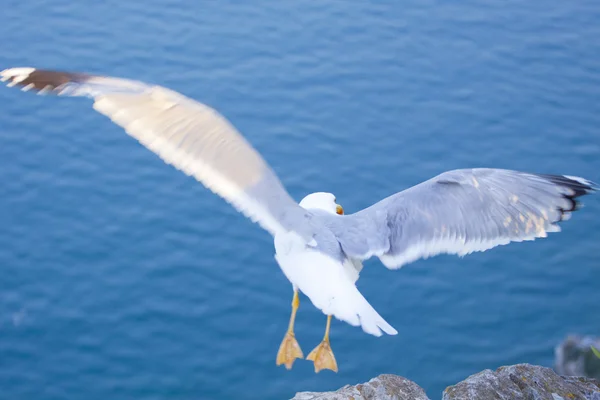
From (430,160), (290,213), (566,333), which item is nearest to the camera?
(290,213)

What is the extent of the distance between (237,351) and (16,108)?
10.9 feet

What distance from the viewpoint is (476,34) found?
8.53 metres

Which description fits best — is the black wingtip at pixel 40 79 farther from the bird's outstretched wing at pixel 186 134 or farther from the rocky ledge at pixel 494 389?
the rocky ledge at pixel 494 389

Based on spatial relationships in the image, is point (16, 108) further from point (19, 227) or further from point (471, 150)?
point (471, 150)

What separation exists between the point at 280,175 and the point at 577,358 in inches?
103

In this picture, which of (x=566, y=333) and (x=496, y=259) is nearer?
(x=566, y=333)

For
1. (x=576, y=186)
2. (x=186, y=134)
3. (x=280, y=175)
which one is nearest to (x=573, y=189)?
(x=576, y=186)

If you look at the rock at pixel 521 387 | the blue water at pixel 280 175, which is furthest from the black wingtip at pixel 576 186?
the blue water at pixel 280 175

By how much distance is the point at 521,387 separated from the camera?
154 inches

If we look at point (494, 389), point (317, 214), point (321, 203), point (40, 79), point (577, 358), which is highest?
point (40, 79)

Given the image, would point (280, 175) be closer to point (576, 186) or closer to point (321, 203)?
point (321, 203)

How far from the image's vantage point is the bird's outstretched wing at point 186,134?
3.94 m

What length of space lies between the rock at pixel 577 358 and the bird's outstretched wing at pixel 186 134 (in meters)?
2.46

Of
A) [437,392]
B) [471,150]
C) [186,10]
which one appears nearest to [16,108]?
[186,10]
